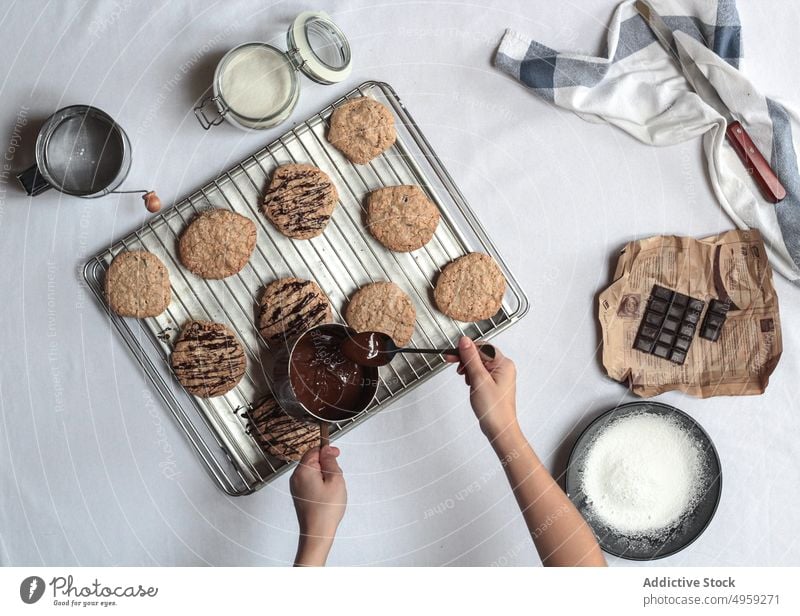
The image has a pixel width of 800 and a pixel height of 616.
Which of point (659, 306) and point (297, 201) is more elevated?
point (297, 201)

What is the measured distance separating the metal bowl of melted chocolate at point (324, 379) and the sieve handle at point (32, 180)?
2.22ft

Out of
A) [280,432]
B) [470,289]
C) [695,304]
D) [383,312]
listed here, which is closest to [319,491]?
[280,432]

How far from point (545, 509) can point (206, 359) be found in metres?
0.83

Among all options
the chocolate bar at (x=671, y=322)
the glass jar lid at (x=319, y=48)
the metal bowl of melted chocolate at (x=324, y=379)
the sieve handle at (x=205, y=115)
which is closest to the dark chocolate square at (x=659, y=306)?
the chocolate bar at (x=671, y=322)

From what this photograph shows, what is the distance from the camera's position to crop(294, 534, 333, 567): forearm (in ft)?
4.88

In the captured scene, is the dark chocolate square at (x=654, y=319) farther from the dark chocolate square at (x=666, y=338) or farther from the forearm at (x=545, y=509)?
the forearm at (x=545, y=509)

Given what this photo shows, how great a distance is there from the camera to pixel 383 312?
1542 mm

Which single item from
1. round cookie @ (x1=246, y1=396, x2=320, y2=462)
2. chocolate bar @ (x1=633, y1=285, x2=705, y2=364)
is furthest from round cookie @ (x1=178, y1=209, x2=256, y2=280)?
chocolate bar @ (x1=633, y1=285, x2=705, y2=364)

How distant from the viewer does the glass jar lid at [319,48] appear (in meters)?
1.51

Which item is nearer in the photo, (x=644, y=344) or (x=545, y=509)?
(x=545, y=509)

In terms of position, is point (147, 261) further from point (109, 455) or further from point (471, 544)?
point (471, 544)

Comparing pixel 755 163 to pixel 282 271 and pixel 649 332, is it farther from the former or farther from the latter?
pixel 282 271

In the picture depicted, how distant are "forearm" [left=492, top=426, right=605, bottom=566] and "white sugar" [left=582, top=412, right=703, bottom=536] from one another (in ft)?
0.28
